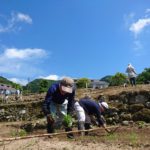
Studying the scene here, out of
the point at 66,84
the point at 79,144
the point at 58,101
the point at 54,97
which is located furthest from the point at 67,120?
the point at 79,144

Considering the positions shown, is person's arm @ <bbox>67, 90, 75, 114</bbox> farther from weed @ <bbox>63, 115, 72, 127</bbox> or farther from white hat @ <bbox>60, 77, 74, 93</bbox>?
weed @ <bbox>63, 115, 72, 127</bbox>

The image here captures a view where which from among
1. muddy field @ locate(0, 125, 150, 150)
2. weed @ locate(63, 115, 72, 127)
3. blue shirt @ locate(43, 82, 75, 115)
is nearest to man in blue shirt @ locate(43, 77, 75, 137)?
blue shirt @ locate(43, 82, 75, 115)

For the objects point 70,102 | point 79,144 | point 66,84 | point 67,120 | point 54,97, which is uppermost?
point 66,84

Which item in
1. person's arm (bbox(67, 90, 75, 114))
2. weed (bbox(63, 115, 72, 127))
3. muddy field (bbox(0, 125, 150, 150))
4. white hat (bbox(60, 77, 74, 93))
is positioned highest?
white hat (bbox(60, 77, 74, 93))

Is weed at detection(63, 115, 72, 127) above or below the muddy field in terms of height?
above

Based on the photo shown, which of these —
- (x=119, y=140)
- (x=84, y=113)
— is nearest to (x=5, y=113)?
(x=84, y=113)

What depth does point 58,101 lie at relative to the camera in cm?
1027

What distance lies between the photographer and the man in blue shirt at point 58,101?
32.8 ft

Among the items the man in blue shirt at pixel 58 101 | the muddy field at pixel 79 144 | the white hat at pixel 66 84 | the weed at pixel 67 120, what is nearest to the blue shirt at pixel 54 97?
the man in blue shirt at pixel 58 101

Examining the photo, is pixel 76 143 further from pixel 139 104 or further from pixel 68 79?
pixel 139 104

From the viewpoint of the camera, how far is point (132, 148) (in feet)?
25.9

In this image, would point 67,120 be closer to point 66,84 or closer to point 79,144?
point 66,84

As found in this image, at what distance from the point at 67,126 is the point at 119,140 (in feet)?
5.24

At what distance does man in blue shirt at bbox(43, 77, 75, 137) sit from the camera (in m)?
9.99
